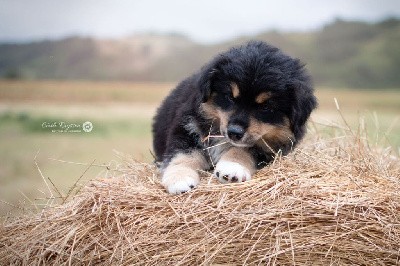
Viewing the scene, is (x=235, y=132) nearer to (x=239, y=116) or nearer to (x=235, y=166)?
(x=239, y=116)

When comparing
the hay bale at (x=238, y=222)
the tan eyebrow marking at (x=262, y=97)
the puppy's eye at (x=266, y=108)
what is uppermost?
the tan eyebrow marking at (x=262, y=97)

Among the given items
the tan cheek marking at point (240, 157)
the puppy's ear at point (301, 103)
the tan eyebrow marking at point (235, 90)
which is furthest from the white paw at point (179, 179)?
the puppy's ear at point (301, 103)

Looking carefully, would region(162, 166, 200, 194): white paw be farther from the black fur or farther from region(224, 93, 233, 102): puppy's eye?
region(224, 93, 233, 102): puppy's eye

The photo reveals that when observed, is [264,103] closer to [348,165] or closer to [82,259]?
[348,165]

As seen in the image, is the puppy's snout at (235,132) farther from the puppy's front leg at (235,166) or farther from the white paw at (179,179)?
the white paw at (179,179)

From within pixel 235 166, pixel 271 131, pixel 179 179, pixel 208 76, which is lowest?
pixel 179 179

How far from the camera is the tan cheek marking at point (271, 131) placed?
4285 mm

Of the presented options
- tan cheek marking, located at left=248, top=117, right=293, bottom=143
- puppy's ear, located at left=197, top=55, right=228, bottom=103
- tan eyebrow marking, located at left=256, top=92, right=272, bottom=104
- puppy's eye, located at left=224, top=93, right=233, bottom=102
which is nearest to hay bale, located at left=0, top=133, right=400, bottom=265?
tan cheek marking, located at left=248, top=117, right=293, bottom=143

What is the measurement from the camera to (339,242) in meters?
3.74

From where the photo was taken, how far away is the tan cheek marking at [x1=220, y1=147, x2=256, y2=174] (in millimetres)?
4419

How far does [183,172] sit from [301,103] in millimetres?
1136

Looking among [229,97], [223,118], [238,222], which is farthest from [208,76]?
[238,222]

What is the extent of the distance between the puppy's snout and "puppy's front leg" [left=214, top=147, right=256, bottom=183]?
0.24 m

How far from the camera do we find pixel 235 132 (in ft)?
13.7
